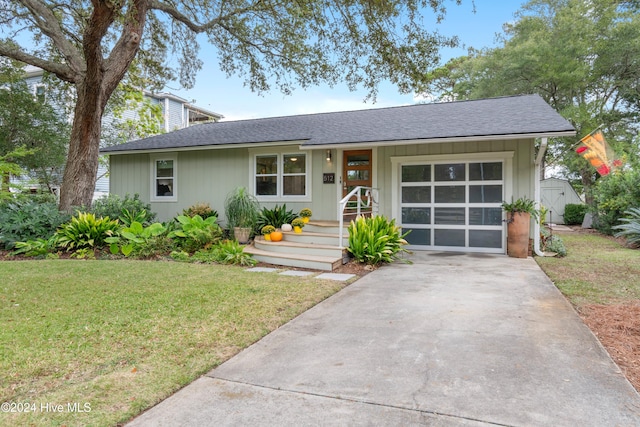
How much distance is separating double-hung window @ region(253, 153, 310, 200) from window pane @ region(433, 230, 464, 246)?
3.36 metres

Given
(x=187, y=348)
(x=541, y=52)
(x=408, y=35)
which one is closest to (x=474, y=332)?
(x=187, y=348)

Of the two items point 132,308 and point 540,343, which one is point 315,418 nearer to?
point 540,343

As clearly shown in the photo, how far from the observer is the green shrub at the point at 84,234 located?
8.16 metres

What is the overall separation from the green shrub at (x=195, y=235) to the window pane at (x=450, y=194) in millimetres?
5156

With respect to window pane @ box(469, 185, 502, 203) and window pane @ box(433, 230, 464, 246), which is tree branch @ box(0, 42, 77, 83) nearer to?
window pane @ box(433, 230, 464, 246)

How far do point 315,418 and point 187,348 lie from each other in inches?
56.0

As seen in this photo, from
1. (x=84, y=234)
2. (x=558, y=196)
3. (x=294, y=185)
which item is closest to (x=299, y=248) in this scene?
(x=294, y=185)

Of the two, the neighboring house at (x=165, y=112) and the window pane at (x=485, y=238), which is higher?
the neighboring house at (x=165, y=112)

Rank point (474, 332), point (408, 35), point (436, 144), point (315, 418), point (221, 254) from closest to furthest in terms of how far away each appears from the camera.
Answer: point (315, 418)
point (474, 332)
point (221, 254)
point (436, 144)
point (408, 35)

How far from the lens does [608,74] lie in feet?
55.4

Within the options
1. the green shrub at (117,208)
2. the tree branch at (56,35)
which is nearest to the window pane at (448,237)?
the green shrub at (117,208)

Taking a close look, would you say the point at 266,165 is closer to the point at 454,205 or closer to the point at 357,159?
the point at 357,159

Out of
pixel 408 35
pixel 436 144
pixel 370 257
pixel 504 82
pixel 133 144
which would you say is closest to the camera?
pixel 370 257

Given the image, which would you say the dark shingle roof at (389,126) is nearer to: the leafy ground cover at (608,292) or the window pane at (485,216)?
the window pane at (485,216)
